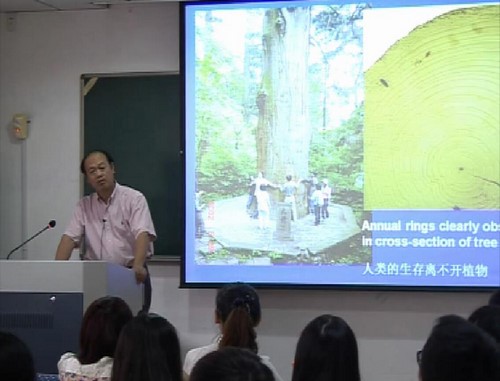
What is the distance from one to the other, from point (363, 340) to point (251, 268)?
843 millimetres

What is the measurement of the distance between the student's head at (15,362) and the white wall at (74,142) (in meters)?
3.62

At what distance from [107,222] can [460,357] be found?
3.42 meters

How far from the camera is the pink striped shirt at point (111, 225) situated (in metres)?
4.80

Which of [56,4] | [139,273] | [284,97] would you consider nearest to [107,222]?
[139,273]

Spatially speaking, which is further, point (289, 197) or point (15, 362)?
point (289, 197)

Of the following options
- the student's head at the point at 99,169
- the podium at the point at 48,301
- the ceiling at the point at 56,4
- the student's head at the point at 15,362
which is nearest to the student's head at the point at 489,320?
the student's head at the point at 15,362

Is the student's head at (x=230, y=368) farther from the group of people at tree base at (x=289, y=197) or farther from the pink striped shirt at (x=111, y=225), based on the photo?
the group of people at tree base at (x=289, y=197)

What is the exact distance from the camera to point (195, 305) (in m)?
5.38

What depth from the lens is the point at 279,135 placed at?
16.7 ft

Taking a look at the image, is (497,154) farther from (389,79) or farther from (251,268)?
(251,268)

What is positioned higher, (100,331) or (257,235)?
(257,235)

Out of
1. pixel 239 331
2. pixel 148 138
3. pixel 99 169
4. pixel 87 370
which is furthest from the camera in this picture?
pixel 148 138

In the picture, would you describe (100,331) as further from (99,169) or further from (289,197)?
(289,197)

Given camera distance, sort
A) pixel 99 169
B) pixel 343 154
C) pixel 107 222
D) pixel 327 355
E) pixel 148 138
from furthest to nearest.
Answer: pixel 148 138, pixel 343 154, pixel 107 222, pixel 99 169, pixel 327 355
